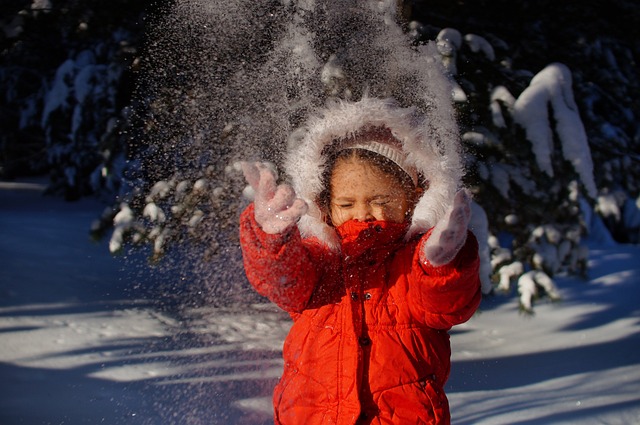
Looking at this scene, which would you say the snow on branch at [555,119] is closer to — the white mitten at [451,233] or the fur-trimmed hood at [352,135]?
the fur-trimmed hood at [352,135]

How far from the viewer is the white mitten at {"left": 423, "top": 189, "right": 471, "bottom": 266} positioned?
1.53 metres

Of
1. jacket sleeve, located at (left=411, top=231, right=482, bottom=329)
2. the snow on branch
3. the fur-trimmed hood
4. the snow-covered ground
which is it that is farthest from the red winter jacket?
the snow on branch

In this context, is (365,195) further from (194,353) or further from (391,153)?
(194,353)

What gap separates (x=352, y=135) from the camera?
2.08 m

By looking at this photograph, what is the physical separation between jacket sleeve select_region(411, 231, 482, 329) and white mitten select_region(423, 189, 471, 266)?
0.04 metres

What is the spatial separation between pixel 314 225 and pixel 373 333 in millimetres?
398

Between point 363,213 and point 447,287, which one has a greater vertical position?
point 363,213

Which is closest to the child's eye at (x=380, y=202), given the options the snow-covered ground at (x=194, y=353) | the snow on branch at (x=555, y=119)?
the snow-covered ground at (x=194, y=353)

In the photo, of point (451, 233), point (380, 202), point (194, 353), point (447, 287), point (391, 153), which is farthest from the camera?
point (194, 353)

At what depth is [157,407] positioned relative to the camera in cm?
330

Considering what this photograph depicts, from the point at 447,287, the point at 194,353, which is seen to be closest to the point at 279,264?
the point at 447,287

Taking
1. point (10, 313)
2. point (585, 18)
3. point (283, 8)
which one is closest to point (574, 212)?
point (585, 18)

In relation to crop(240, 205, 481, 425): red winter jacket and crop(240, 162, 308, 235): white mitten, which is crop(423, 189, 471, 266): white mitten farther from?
crop(240, 162, 308, 235): white mitten

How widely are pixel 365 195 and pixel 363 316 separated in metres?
0.36
